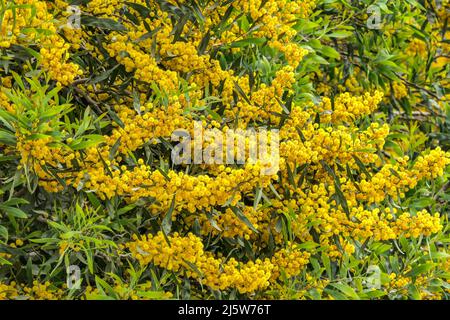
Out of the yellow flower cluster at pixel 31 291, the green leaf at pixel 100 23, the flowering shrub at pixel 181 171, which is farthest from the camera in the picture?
the green leaf at pixel 100 23

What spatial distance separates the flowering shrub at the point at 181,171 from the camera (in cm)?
415

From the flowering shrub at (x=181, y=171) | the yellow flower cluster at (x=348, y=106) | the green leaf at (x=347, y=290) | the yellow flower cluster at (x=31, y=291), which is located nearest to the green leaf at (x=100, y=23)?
the flowering shrub at (x=181, y=171)

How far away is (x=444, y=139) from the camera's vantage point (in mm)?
6430

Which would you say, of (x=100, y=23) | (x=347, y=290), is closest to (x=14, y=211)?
(x=100, y=23)

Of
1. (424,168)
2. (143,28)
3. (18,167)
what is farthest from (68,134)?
(424,168)

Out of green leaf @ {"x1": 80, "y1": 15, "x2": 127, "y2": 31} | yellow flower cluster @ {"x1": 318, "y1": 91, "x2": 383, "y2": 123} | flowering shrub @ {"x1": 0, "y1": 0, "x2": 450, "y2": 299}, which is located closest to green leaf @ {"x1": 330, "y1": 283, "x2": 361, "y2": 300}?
flowering shrub @ {"x1": 0, "y1": 0, "x2": 450, "y2": 299}

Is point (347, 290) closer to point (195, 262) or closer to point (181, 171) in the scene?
point (195, 262)

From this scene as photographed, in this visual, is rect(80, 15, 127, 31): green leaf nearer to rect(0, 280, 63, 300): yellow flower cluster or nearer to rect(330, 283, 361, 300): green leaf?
rect(0, 280, 63, 300): yellow flower cluster

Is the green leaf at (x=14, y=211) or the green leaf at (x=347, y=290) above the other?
the green leaf at (x=14, y=211)

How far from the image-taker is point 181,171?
4215 millimetres

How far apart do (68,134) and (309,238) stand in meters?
1.44

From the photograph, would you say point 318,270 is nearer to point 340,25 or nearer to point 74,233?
point 74,233

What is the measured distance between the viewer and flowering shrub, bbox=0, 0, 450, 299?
415cm

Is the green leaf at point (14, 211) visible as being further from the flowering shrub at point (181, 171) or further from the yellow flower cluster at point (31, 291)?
the yellow flower cluster at point (31, 291)
